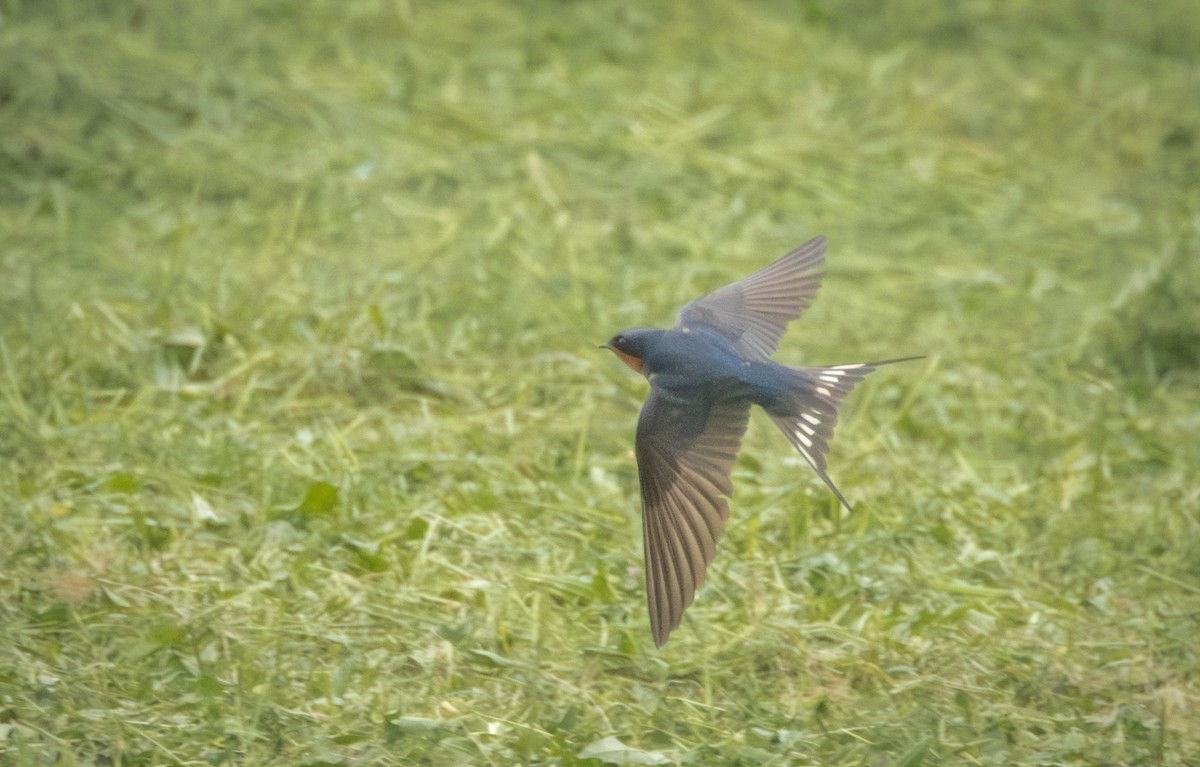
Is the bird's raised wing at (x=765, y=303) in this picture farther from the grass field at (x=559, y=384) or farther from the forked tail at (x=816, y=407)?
the grass field at (x=559, y=384)

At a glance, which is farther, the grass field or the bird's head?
the bird's head

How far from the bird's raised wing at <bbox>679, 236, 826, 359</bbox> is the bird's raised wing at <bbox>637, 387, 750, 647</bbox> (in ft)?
0.91

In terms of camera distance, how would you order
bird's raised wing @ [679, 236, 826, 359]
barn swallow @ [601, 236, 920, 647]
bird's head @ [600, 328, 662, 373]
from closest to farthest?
barn swallow @ [601, 236, 920, 647] → bird's head @ [600, 328, 662, 373] → bird's raised wing @ [679, 236, 826, 359]

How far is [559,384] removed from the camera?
417 cm

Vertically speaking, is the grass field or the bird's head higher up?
the bird's head

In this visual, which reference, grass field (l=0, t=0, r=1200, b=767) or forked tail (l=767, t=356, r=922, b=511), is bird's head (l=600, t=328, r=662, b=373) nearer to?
forked tail (l=767, t=356, r=922, b=511)

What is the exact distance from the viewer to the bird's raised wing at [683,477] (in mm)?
2844

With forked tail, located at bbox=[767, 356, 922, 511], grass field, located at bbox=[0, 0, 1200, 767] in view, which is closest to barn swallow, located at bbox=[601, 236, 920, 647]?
forked tail, located at bbox=[767, 356, 922, 511]

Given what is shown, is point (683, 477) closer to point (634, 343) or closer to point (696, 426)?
point (696, 426)

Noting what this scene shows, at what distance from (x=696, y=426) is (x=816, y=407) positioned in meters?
0.23

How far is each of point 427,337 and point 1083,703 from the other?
200 cm

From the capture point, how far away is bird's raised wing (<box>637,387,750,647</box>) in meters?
2.84

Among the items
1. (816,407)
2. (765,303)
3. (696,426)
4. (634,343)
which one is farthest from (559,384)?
(816,407)

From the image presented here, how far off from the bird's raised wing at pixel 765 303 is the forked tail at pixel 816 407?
0.99 feet
